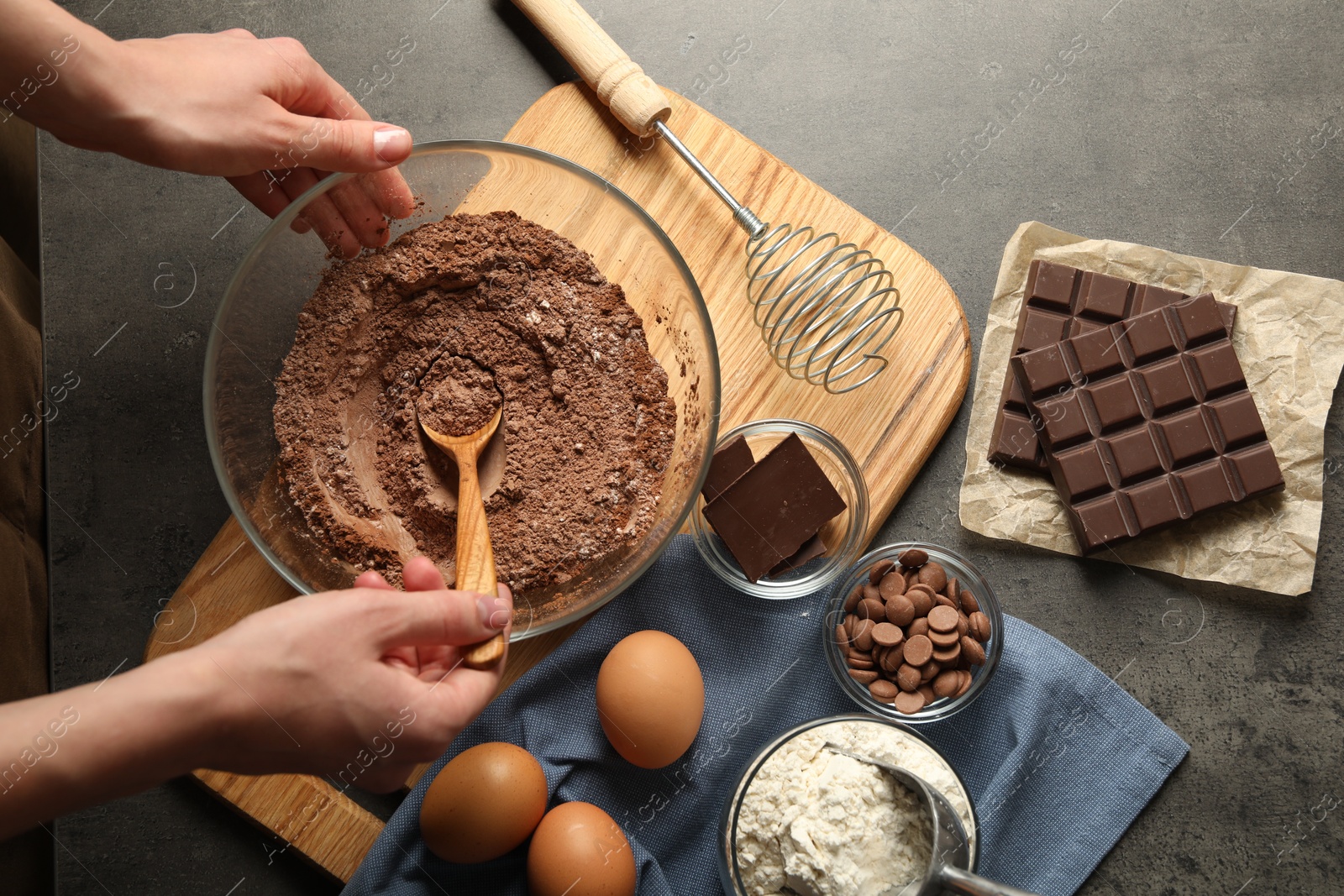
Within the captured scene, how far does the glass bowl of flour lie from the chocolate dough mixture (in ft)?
2.11

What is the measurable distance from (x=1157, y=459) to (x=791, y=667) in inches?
45.9

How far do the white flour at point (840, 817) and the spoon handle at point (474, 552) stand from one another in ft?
2.39

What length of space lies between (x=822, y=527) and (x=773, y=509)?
6.8 inches

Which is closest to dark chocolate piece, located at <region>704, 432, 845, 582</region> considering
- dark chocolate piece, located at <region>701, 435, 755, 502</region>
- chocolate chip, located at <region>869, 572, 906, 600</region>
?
dark chocolate piece, located at <region>701, 435, 755, 502</region>

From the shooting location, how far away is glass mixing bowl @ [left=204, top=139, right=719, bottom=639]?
1.88 m

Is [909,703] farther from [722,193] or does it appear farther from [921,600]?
[722,193]

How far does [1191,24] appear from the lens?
2496mm

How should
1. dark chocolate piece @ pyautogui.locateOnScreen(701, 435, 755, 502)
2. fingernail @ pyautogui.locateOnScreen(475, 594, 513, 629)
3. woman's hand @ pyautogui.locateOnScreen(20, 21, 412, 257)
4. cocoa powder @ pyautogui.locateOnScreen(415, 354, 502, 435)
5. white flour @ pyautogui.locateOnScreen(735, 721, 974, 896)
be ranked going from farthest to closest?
dark chocolate piece @ pyautogui.locateOnScreen(701, 435, 755, 502) < cocoa powder @ pyautogui.locateOnScreen(415, 354, 502, 435) < white flour @ pyautogui.locateOnScreen(735, 721, 974, 896) < woman's hand @ pyautogui.locateOnScreen(20, 21, 412, 257) < fingernail @ pyautogui.locateOnScreen(475, 594, 513, 629)

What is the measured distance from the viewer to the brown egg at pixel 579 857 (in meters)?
1.81

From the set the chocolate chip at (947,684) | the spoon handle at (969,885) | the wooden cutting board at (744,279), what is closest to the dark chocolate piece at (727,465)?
the wooden cutting board at (744,279)

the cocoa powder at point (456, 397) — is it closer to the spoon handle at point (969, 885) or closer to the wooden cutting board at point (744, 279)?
the wooden cutting board at point (744, 279)

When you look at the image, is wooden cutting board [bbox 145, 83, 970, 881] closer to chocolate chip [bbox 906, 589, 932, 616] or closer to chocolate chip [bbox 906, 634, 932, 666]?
chocolate chip [bbox 906, 589, 932, 616]

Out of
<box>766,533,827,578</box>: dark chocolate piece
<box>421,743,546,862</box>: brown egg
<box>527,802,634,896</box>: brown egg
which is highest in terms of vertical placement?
<box>421,743,546,862</box>: brown egg

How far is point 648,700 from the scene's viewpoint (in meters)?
1.86
